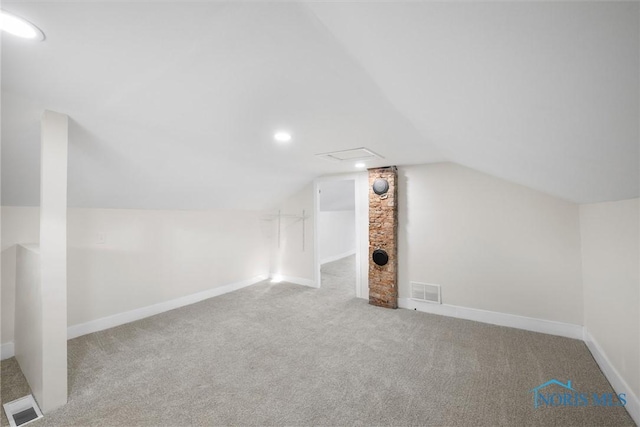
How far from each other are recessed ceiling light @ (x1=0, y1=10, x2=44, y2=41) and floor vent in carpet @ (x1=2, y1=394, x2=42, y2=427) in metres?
2.60

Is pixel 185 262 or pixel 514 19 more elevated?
pixel 514 19

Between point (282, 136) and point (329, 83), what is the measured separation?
110 centimetres

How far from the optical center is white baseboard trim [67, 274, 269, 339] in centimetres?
327

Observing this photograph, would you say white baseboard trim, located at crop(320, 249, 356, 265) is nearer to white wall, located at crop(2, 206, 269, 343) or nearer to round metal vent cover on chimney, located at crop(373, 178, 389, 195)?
white wall, located at crop(2, 206, 269, 343)

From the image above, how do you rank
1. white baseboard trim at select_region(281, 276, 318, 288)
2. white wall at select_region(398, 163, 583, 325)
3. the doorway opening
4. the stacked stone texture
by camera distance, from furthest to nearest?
white baseboard trim at select_region(281, 276, 318, 288) < the doorway opening < the stacked stone texture < white wall at select_region(398, 163, 583, 325)

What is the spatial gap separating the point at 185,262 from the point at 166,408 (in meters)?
2.63

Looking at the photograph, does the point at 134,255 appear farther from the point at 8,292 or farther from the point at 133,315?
the point at 8,292

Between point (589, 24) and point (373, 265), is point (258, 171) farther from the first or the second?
point (589, 24)

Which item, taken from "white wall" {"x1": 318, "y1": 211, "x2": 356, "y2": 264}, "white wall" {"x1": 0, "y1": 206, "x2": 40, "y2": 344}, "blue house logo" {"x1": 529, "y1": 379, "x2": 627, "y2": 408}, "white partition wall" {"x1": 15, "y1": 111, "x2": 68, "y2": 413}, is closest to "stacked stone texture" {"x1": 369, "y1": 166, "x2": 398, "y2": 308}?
"blue house logo" {"x1": 529, "y1": 379, "x2": 627, "y2": 408}

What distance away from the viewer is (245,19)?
127cm

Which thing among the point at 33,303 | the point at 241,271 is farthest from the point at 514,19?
the point at 241,271

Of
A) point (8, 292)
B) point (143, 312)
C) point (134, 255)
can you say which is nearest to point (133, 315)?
point (143, 312)

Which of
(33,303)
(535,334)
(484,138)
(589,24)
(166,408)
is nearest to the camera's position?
(589,24)

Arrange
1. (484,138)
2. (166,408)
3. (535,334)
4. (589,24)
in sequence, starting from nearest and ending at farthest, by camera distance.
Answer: (589,24) < (484,138) < (166,408) < (535,334)
